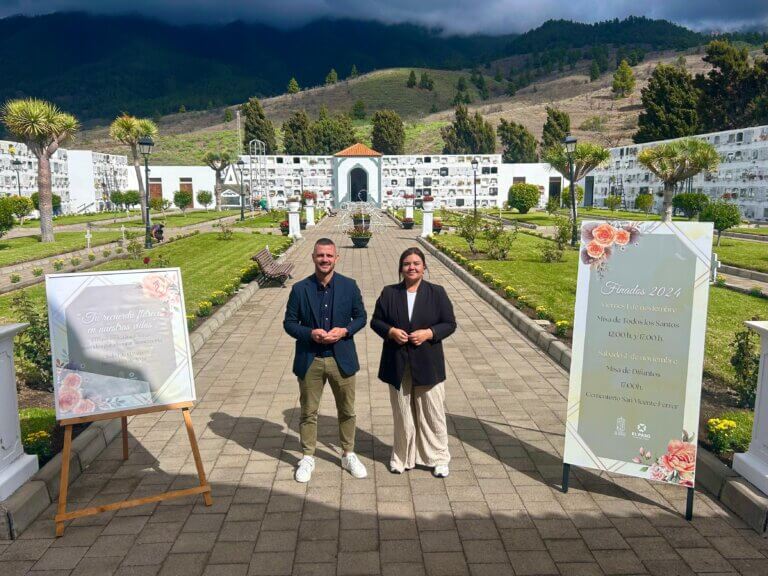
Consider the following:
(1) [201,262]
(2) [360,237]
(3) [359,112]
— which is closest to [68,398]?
(1) [201,262]

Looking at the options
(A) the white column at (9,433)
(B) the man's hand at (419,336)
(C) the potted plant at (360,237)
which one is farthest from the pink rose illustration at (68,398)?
(C) the potted plant at (360,237)

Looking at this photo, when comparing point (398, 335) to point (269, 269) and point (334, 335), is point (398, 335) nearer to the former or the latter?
point (334, 335)

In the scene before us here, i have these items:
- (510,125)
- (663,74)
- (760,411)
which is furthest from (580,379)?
(510,125)

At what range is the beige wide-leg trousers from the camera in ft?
15.0

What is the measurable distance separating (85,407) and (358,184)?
6279 centimetres

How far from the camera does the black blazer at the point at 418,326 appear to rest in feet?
14.6

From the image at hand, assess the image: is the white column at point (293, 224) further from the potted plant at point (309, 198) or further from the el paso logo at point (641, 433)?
the el paso logo at point (641, 433)

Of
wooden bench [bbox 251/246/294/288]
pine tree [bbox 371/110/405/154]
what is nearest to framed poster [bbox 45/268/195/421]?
wooden bench [bbox 251/246/294/288]

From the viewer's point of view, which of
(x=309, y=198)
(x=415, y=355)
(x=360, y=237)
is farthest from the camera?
(x=309, y=198)

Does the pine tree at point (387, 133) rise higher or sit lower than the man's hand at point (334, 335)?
higher

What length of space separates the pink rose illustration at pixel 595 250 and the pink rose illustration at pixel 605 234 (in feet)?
0.10

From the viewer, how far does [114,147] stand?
94562mm

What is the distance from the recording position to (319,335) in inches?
172

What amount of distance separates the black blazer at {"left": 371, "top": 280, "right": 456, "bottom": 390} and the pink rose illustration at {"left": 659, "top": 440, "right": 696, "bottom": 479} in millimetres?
1710
